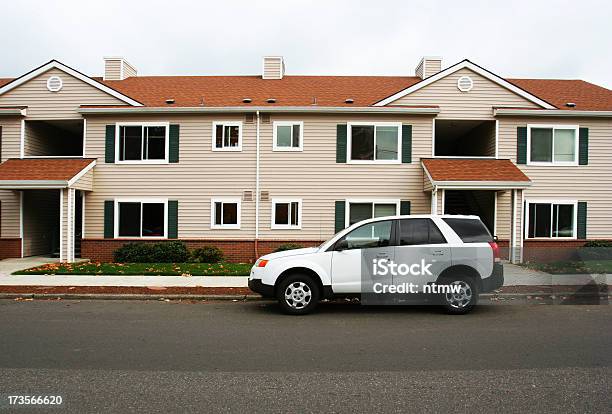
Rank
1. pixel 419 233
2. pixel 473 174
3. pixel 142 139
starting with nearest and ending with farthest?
pixel 419 233
pixel 473 174
pixel 142 139

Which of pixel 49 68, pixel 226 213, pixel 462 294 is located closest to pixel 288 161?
pixel 226 213

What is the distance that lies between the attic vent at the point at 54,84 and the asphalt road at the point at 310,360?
1185 cm

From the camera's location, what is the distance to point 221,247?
57.0 feet

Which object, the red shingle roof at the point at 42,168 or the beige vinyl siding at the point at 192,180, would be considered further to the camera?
the beige vinyl siding at the point at 192,180

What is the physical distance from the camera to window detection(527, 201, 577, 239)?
17641 millimetres

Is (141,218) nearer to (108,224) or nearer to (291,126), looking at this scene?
(108,224)

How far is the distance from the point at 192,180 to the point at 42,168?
213 inches

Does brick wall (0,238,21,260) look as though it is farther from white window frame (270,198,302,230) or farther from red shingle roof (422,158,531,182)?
red shingle roof (422,158,531,182)

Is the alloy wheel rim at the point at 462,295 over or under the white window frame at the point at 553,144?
under

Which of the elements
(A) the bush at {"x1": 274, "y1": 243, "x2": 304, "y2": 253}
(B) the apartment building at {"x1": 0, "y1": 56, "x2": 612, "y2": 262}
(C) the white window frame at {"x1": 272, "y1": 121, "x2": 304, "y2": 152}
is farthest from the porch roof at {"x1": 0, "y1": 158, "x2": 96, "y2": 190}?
(A) the bush at {"x1": 274, "y1": 243, "x2": 304, "y2": 253}

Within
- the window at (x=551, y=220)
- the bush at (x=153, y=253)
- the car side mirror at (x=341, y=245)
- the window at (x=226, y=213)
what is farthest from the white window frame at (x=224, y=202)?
the window at (x=551, y=220)

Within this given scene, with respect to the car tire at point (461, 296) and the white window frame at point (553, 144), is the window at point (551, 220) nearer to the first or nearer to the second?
the white window frame at point (553, 144)

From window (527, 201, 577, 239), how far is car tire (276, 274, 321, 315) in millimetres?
12420

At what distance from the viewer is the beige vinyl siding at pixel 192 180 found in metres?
17.5
